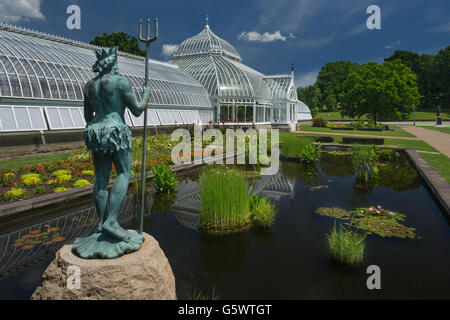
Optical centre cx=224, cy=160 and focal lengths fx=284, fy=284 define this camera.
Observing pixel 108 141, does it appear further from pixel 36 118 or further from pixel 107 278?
pixel 36 118

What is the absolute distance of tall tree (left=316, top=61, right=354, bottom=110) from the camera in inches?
2763

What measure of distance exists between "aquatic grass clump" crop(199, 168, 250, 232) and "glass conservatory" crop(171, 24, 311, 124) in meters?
20.8

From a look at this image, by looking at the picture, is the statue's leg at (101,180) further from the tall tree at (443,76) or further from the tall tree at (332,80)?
the tall tree at (332,80)

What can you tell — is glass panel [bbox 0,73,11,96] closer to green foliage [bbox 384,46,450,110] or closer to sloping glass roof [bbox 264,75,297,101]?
sloping glass roof [bbox 264,75,297,101]

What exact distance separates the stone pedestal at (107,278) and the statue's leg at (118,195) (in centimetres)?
27

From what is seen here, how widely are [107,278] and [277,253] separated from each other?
2.67 meters

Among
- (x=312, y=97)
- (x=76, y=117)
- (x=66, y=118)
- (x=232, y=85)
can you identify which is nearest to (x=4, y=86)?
(x=66, y=118)

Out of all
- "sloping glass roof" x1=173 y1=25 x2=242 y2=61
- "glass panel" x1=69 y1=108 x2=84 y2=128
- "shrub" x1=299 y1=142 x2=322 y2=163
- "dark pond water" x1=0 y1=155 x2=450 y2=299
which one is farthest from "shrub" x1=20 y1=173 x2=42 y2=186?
"sloping glass roof" x1=173 y1=25 x2=242 y2=61

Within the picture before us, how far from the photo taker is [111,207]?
3.19 metres

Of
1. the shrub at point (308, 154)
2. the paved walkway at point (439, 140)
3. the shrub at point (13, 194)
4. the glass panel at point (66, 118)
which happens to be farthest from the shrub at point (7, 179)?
the paved walkway at point (439, 140)

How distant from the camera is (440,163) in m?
11.4

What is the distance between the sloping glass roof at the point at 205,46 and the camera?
104ft
